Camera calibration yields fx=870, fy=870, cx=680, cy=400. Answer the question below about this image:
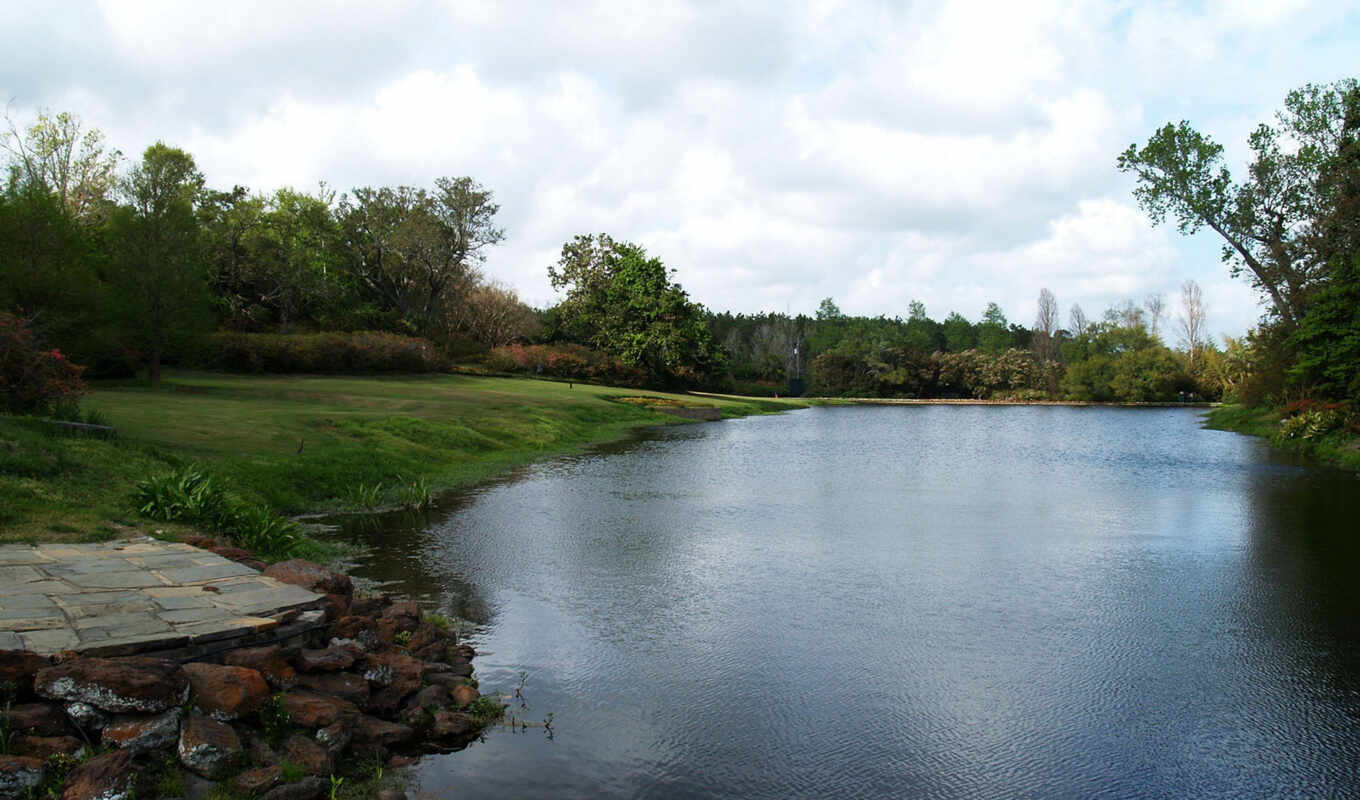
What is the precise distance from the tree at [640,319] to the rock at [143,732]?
57.1 metres

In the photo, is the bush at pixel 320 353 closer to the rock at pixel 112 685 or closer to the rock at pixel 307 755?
the rock at pixel 112 685

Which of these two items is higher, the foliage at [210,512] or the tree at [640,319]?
the tree at [640,319]

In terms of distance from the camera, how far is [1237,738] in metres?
6.81

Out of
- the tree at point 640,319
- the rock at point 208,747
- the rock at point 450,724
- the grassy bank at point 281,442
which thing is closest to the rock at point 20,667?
the rock at point 208,747

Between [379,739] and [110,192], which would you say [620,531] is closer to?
[379,739]

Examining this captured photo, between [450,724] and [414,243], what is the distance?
170 feet

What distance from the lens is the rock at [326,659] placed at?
21.6 ft

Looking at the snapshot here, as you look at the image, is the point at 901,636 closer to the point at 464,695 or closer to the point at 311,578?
the point at 464,695

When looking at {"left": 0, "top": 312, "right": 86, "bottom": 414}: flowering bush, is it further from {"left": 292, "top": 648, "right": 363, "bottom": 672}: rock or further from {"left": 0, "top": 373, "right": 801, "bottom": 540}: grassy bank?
{"left": 292, "top": 648, "right": 363, "bottom": 672}: rock

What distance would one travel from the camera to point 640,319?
65.6 meters

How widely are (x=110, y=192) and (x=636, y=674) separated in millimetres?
52556

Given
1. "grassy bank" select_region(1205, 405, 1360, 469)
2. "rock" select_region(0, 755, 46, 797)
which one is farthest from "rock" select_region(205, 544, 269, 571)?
"grassy bank" select_region(1205, 405, 1360, 469)

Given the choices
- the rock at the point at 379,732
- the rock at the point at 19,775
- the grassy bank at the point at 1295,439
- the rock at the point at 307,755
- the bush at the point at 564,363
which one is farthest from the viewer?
the bush at the point at 564,363

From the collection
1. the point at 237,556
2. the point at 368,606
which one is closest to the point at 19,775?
the point at 368,606
